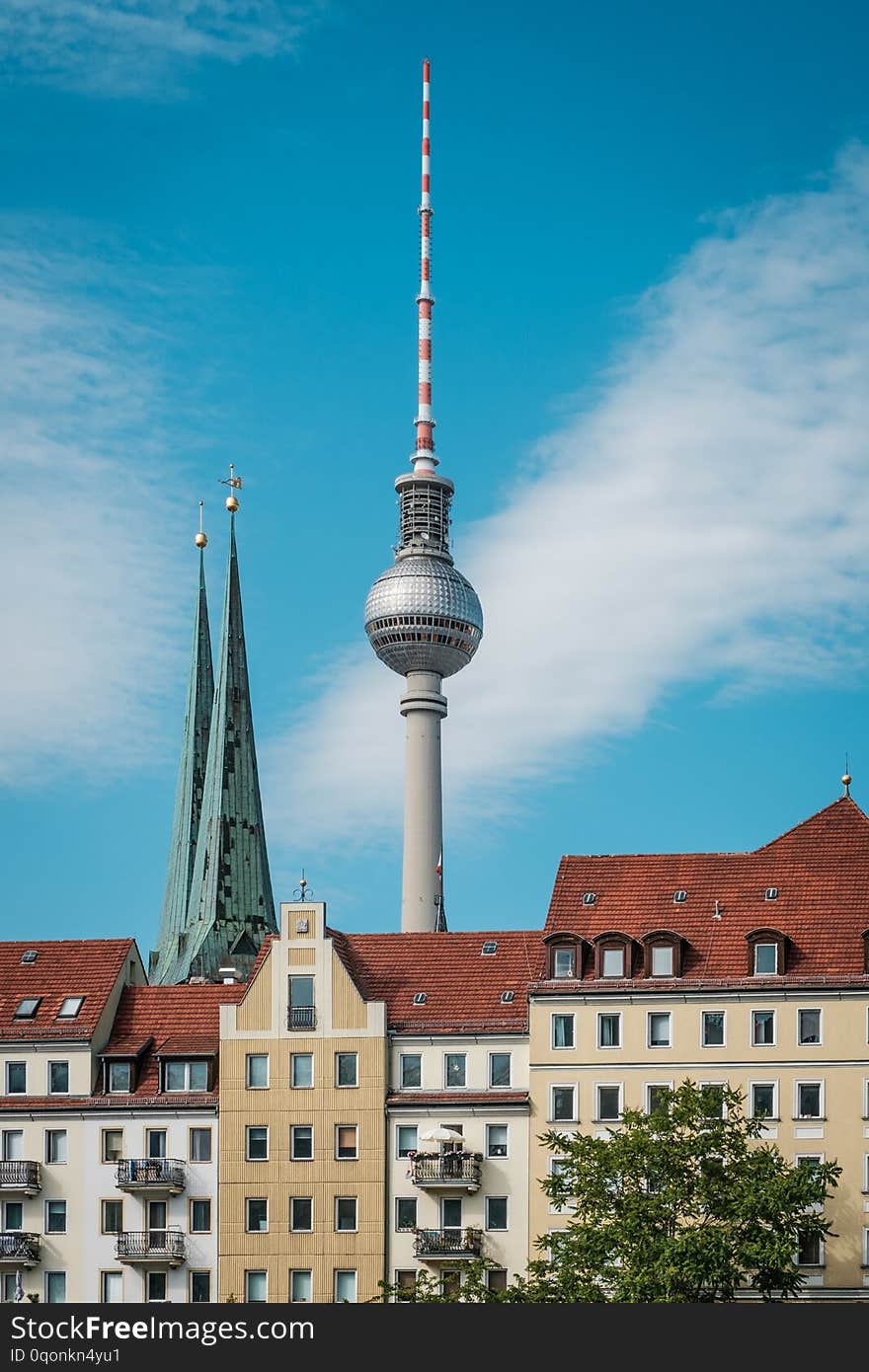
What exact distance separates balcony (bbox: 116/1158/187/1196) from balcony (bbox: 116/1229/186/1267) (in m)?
1.65

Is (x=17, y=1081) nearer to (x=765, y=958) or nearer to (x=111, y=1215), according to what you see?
(x=111, y=1215)

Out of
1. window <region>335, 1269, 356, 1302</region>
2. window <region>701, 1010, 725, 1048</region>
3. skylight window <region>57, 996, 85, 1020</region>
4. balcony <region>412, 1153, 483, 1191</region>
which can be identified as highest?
skylight window <region>57, 996, 85, 1020</region>

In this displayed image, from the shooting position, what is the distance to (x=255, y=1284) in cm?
11981

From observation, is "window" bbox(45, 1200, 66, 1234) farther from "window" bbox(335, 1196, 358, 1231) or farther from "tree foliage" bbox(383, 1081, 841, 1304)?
"tree foliage" bbox(383, 1081, 841, 1304)

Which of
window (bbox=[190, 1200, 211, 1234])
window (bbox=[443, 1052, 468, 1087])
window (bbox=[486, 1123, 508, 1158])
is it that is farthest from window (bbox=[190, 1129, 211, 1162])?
window (bbox=[486, 1123, 508, 1158])

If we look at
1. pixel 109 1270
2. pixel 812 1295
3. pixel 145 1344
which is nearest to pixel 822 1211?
pixel 812 1295

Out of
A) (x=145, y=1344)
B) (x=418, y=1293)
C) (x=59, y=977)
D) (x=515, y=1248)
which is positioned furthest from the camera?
(x=59, y=977)

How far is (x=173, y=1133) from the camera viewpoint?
401 feet

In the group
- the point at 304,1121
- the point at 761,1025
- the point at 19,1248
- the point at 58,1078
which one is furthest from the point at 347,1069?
the point at 761,1025

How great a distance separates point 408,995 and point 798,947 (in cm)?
1638

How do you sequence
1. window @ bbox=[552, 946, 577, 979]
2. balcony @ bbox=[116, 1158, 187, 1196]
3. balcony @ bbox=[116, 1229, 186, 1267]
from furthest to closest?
window @ bbox=[552, 946, 577, 979], balcony @ bbox=[116, 1158, 187, 1196], balcony @ bbox=[116, 1229, 186, 1267]

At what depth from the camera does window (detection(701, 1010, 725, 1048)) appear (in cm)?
11969

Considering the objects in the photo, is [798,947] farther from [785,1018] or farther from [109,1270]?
[109,1270]

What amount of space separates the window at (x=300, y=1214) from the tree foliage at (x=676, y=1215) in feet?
35.6
